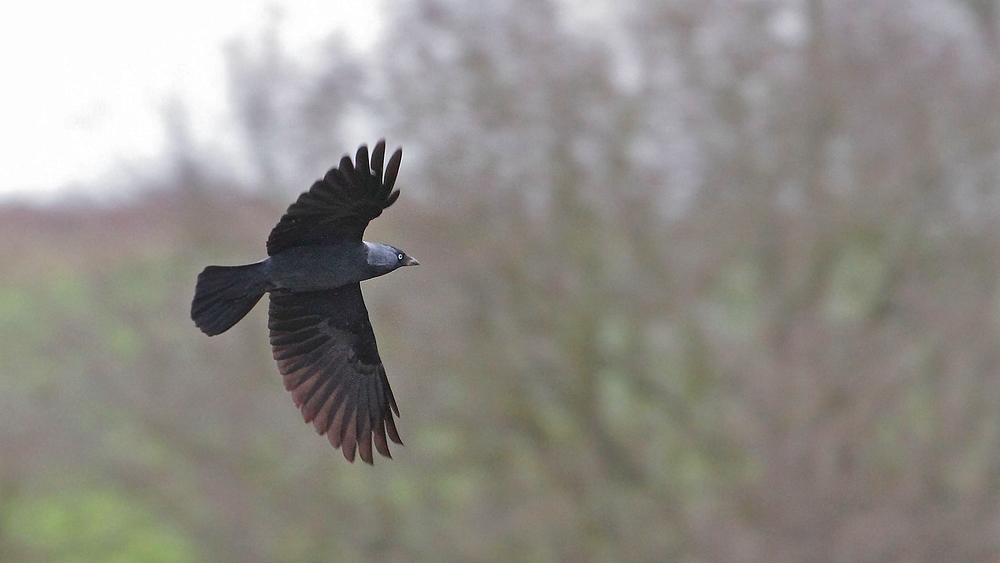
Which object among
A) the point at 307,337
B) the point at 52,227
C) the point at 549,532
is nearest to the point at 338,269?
the point at 307,337

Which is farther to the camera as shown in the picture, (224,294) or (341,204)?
(224,294)

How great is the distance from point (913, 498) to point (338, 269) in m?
9.57

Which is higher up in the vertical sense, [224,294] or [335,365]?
[335,365]

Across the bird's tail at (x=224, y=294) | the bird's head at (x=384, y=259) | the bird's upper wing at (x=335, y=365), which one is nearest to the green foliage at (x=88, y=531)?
the bird's upper wing at (x=335, y=365)

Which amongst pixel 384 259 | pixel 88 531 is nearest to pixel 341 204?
pixel 384 259

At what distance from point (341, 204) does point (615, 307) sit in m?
8.97

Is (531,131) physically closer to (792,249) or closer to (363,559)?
(792,249)

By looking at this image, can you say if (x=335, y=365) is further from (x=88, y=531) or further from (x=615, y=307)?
(x=88, y=531)

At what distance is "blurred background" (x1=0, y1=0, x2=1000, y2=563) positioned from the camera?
11602mm

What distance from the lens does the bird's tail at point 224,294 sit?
3.96m

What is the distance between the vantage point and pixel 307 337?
455cm

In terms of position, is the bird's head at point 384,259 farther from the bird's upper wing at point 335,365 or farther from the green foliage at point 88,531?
the green foliage at point 88,531

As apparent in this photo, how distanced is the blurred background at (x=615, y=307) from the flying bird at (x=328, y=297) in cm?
648

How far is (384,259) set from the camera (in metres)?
3.89
